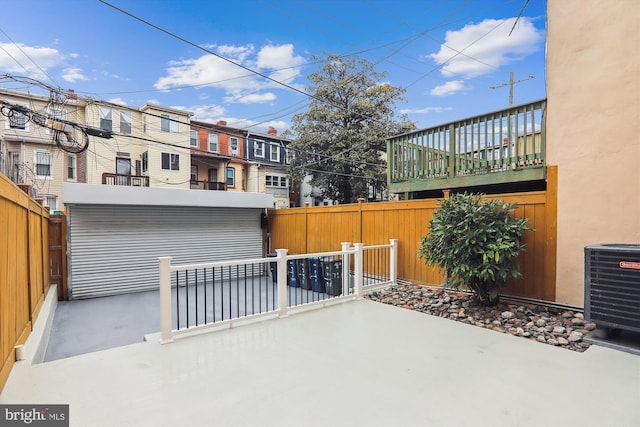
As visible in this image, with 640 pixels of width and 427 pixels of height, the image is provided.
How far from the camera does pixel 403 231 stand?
6.23m

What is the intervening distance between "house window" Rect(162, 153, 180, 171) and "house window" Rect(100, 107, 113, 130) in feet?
8.83

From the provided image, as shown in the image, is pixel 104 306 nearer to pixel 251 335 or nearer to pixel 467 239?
pixel 251 335

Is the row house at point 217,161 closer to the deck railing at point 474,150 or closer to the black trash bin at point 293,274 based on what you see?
the black trash bin at point 293,274

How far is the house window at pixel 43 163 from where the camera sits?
1422 centimetres

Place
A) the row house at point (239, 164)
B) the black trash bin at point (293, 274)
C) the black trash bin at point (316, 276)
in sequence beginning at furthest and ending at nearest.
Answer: the row house at point (239, 164), the black trash bin at point (293, 274), the black trash bin at point (316, 276)

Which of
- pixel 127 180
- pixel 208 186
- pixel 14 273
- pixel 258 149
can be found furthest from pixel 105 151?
pixel 14 273

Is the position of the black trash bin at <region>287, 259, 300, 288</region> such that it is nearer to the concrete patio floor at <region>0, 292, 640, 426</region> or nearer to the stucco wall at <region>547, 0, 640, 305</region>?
the concrete patio floor at <region>0, 292, 640, 426</region>

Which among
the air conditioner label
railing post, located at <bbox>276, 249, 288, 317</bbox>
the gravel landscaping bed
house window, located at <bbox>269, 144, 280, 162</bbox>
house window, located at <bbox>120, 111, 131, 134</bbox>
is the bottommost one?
the gravel landscaping bed

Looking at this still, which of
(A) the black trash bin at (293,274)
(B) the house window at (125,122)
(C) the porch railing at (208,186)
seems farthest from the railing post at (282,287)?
(B) the house window at (125,122)

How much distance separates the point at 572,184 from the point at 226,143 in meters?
18.5

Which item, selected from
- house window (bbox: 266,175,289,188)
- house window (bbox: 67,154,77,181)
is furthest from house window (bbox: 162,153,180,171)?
house window (bbox: 266,175,289,188)

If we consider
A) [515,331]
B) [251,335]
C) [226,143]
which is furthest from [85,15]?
[226,143]

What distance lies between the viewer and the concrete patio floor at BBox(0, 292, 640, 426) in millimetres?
2088

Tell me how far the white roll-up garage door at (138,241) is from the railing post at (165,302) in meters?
5.14
